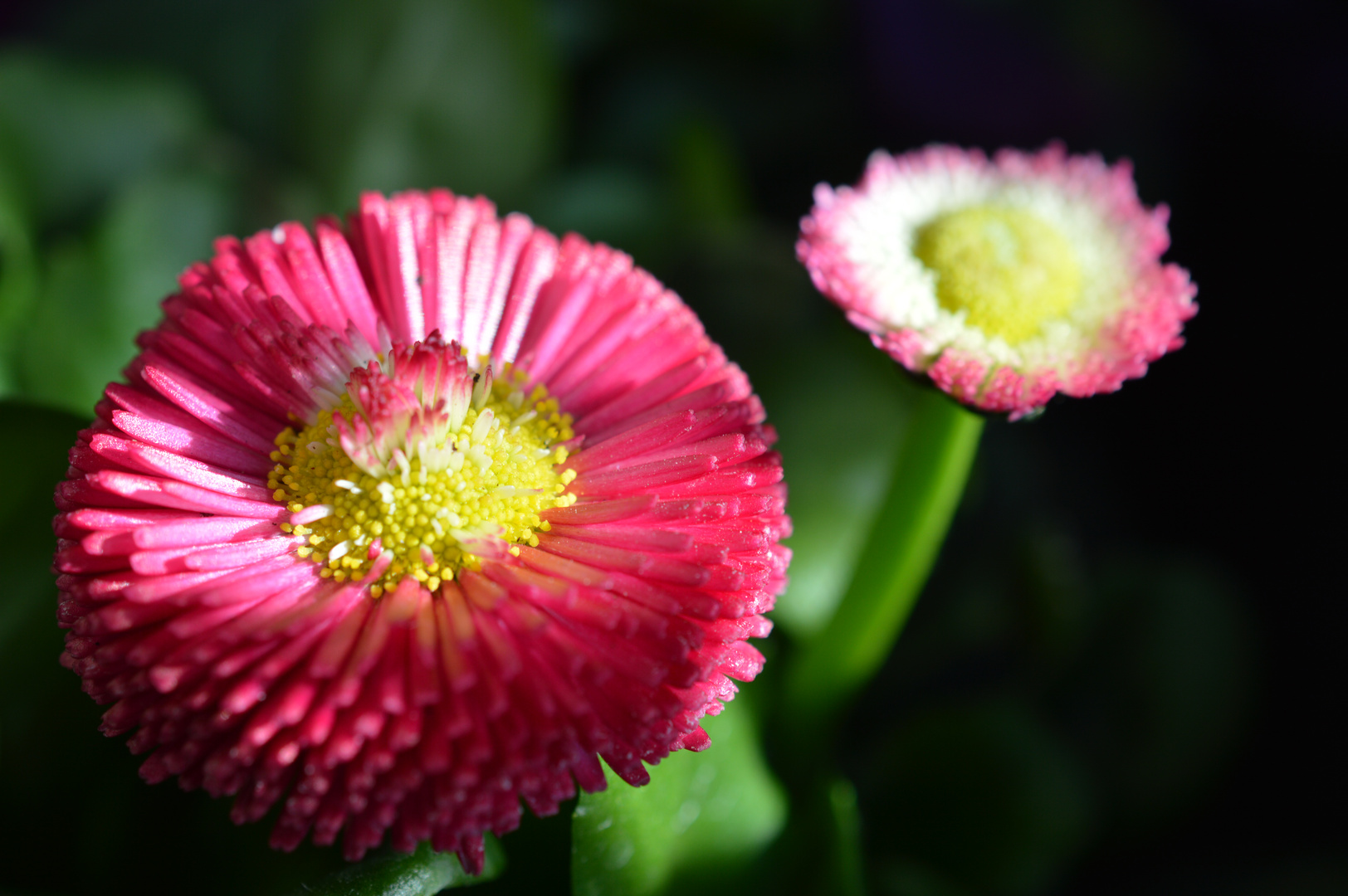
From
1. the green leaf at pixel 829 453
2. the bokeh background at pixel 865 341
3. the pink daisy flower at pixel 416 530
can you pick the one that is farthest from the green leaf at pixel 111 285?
the green leaf at pixel 829 453

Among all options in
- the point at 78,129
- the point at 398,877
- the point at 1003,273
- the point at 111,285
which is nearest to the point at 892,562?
the point at 1003,273

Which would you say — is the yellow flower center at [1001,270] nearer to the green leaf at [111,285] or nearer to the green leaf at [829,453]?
the green leaf at [829,453]

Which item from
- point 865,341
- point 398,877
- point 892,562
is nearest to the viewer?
point 398,877

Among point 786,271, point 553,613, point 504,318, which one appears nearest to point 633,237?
point 786,271

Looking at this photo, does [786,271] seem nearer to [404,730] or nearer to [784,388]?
[784,388]

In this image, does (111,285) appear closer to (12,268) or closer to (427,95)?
(12,268)

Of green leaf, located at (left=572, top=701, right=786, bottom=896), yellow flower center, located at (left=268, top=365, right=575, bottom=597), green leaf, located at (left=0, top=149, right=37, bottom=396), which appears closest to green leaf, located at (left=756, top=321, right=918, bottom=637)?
green leaf, located at (left=572, top=701, right=786, bottom=896)

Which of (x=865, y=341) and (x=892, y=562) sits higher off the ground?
(x=865, y=341)

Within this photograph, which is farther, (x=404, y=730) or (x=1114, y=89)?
(x=1114, y=89)
